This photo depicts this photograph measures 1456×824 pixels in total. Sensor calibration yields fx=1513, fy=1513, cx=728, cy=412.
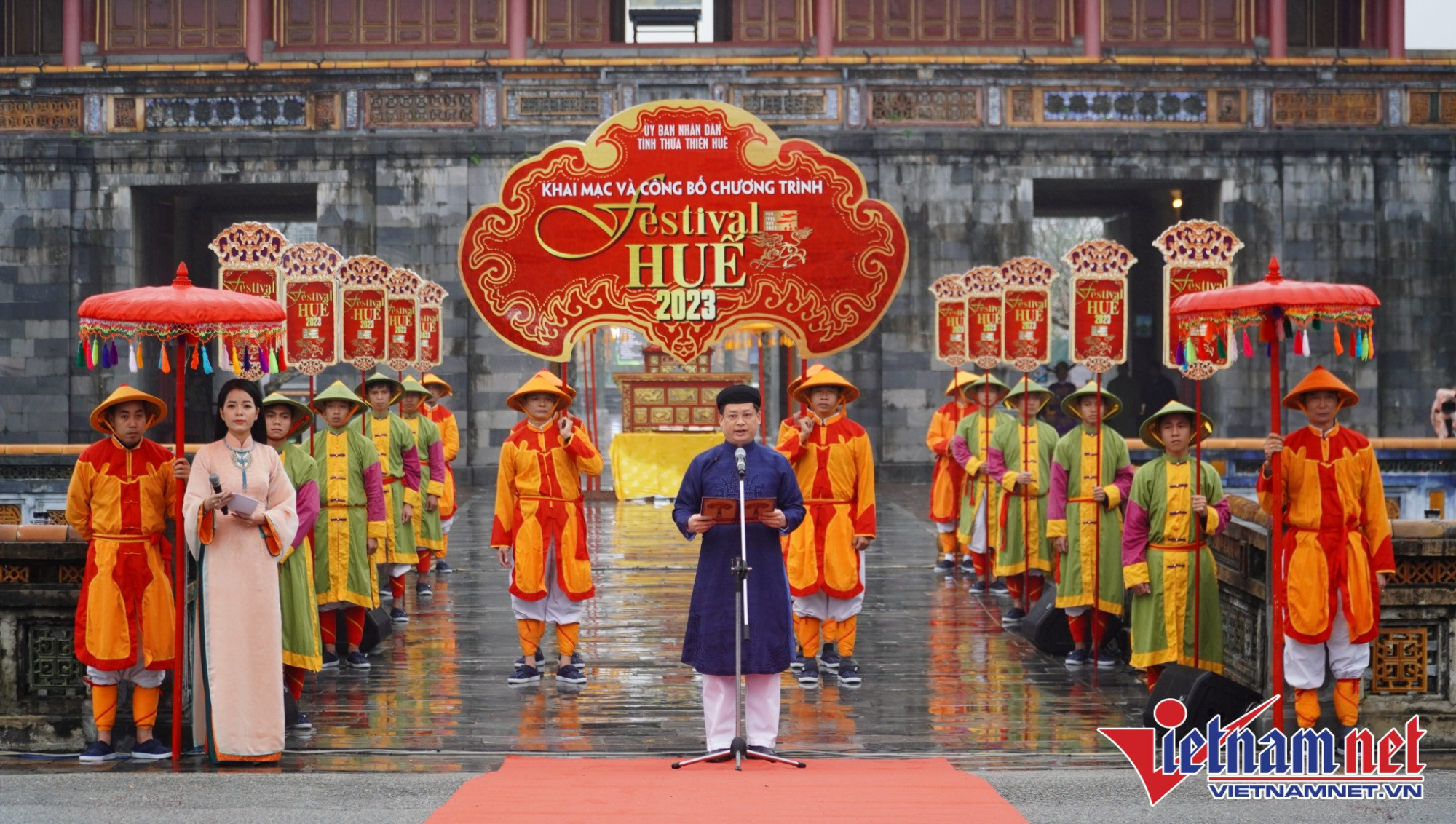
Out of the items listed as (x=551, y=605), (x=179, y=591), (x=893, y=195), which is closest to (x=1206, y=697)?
(x=551, y=605)

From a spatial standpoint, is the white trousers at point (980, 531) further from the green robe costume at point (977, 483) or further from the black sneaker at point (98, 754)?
the black sneaker at point (98, 754)

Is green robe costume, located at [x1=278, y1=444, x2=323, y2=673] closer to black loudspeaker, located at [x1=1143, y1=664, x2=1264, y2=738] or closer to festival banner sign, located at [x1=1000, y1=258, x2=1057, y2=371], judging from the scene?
black loudspeaker, located at [x1=1143, y1=664, x2=1264, y2=738]

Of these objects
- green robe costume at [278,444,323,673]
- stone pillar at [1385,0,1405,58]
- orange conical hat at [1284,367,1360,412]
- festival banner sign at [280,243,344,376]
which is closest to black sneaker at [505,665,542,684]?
green robe costume at [278,444,323,673]

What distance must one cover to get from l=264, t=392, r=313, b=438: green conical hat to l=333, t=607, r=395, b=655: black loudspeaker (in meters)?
1.81

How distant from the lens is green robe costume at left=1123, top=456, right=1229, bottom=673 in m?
7.65

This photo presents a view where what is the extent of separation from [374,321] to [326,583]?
2513mm

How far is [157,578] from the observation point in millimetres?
6867

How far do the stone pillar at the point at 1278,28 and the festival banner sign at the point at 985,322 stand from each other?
414 inches

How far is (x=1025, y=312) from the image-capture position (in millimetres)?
11688

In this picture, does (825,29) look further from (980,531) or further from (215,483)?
(215,483)

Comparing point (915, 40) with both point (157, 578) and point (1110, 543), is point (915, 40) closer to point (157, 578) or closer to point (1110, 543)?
point (1110, 543)

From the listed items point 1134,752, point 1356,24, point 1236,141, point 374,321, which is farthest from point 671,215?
point 1356,24

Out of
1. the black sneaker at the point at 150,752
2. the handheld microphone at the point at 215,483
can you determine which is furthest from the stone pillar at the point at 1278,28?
the black sneaker at the point at 150,752

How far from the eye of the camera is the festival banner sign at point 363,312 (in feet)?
35.4
